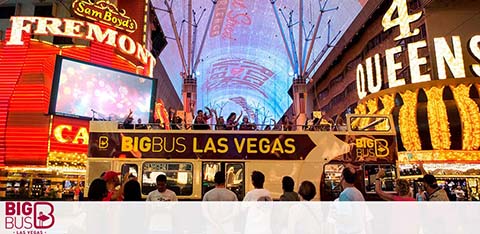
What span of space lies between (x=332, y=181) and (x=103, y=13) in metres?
17.3

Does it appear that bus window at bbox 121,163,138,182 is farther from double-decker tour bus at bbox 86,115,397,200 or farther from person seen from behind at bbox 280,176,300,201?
person seen from behind at bbox 280,176,300,201

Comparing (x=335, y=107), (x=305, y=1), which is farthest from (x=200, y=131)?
(x=335, y=107)

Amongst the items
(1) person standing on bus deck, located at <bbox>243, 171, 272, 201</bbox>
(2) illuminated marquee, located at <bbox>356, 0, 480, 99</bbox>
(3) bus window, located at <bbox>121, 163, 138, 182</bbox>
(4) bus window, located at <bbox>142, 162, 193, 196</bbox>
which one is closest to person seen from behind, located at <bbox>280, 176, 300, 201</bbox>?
(1) person standing on bus deck, located at <bbox>243, 171, 272, 201</bbox>

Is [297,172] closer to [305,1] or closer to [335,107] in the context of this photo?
[305,1]

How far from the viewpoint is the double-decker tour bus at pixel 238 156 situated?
1000 centimetres

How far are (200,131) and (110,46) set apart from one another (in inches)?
566

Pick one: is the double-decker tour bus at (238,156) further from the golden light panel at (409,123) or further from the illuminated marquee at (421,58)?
the illuminated marquee at (421,58)

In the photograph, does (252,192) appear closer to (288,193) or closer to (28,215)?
(288,193)

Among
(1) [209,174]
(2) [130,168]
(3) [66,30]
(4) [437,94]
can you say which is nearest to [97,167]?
(2) [130,168]

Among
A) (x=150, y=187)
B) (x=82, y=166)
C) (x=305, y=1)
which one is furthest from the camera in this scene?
(x=305, y=1)

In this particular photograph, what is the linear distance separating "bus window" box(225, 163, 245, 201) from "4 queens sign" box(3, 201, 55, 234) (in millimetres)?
4337

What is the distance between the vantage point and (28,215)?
7340mm

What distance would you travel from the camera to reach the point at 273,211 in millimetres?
6227

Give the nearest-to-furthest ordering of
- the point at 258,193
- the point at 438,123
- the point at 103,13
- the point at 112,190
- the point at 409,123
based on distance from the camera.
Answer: the point at 258,193
the point at 112,190
the point at 438,123
the point at 409,123
the point at 103,13
